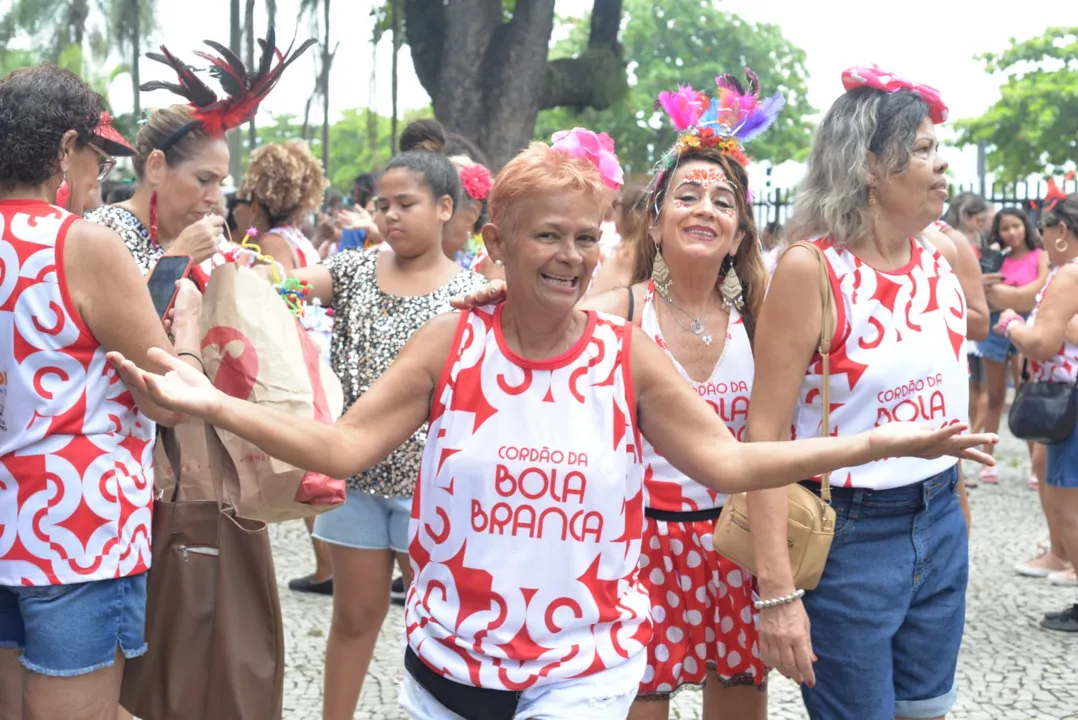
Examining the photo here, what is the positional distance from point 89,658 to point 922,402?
6.57 feet

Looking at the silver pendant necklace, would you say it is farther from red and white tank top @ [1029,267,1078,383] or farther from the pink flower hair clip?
red and white tank top @ [1029,267,1078,383]

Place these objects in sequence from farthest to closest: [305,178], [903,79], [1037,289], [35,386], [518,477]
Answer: [1037,289], [305,178], [903,79], [35,386], [518,477]

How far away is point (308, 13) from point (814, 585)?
62.0 feet

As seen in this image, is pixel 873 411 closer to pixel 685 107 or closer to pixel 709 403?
pixel 709 403

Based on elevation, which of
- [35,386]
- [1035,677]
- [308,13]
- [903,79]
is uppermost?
[308,13]

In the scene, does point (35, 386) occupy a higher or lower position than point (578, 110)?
lower

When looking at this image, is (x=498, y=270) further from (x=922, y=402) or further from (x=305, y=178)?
Result: (x=922, y=402)

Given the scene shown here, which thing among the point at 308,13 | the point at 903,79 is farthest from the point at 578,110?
the point at 903,79

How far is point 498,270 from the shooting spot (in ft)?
18.2

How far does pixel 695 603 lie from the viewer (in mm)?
3381

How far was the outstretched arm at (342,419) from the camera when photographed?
7.31ft

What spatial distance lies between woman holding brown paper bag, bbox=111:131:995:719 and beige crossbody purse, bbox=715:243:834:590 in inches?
19.2

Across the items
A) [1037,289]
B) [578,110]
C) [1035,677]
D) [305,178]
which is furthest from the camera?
[578,110]

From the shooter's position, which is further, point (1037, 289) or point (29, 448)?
point (1037, 289)
